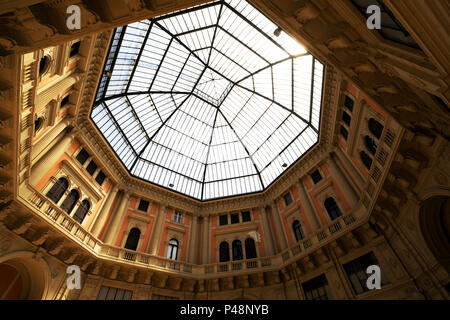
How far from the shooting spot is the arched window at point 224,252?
23.5 metres

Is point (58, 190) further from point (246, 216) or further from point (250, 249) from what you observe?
point (246, 216)

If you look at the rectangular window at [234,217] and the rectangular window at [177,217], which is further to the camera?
the rectangular window at [234,217]

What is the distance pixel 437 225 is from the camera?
12633 mm

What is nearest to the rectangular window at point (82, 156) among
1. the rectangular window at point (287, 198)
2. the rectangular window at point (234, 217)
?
the rectangular window at point (234, 217)

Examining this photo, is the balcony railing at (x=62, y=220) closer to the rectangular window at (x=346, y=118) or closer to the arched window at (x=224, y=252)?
the arched window at (x=224, y=252)

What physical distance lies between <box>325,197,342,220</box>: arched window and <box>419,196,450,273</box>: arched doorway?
22.1ft

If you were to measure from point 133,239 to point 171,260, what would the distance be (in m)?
4.25

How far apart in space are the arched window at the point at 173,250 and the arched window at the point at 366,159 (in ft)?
61.7

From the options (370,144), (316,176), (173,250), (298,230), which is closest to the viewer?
(370,144)

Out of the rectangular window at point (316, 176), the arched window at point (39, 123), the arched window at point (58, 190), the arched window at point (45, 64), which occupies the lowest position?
the arched window at point (58, 190)

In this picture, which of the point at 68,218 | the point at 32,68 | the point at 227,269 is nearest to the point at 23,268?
the point at 68,218

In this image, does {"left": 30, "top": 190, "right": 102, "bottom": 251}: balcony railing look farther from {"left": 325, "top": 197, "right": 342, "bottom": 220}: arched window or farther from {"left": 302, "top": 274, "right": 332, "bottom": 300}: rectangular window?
{"left": 325, "top": 197, "right": 342, "bottom": 220}: arched window

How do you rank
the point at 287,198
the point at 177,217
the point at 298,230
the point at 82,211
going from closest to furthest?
1. the point at 82,211
2. the point at 298,230
3. the point at 287,198
4. the point at 177,217

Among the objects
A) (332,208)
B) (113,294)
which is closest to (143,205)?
(113,294)
